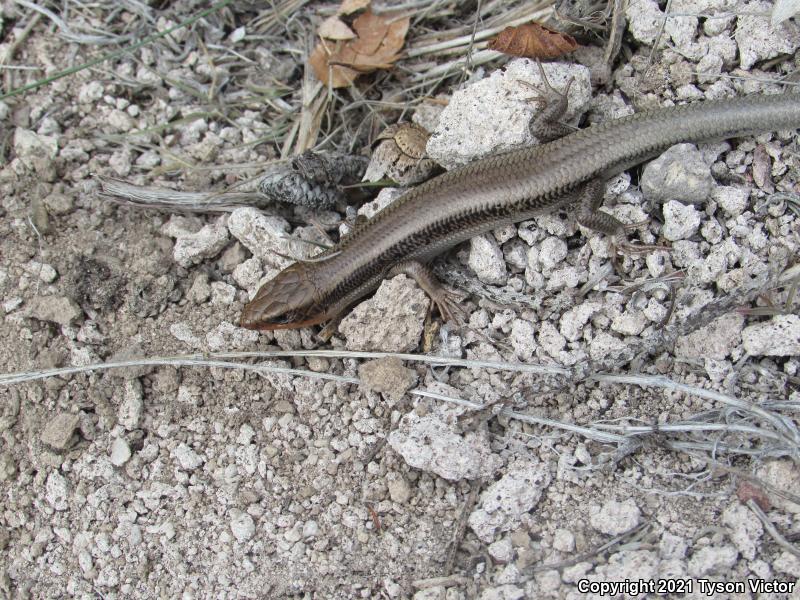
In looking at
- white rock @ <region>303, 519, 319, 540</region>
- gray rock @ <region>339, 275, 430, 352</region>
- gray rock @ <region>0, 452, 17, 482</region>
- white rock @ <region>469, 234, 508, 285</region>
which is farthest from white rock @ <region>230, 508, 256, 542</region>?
white rock @ <region>469, 234, 508, 285</region>

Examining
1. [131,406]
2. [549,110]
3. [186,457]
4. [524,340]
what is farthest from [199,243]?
[549,110]

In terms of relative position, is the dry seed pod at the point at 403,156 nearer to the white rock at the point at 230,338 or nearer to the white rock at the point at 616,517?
the white rock at the point at 230,338

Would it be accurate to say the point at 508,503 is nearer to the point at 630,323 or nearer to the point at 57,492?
the point at 630,323

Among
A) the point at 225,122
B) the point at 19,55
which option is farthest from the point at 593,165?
the point at 19,55

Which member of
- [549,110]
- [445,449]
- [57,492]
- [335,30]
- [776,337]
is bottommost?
[57,492]

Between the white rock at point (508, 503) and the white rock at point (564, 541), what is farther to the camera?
the white rock at point (508, 503)

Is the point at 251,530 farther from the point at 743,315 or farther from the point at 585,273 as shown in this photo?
the point at 743,315

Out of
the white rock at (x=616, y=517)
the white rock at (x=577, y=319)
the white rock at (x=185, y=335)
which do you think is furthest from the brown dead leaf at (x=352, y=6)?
the white rock at (x=616, y=517)
